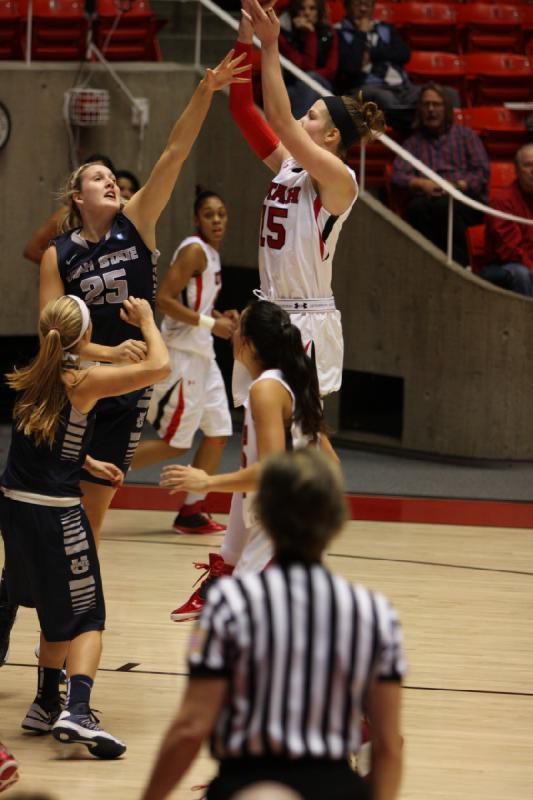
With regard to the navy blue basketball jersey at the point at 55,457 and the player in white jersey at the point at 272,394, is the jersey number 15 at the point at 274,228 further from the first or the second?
the navy blue basketball jersey at the point at 55,457

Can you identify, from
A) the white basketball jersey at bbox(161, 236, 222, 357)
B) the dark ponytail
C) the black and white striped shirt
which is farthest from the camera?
the white basketball jersey at bbox(161, 236, 222, 357)

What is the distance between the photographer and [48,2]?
1034 cm

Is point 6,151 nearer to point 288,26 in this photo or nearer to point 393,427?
point 288,26

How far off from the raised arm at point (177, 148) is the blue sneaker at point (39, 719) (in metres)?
1.67

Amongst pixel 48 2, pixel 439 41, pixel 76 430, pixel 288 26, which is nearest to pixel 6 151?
pixel 48 2

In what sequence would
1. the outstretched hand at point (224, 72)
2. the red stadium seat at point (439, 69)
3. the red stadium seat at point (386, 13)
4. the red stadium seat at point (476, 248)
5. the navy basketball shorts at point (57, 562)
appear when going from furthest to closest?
1. the red stadium seat at point (386, 13)
2. the red stadium seat at point (439, 69)
3. the red stadium seat at point (476, 248)
4. the outstretched hand at point (224, 72)
5. the navy basketball shorts at point (57, 562)

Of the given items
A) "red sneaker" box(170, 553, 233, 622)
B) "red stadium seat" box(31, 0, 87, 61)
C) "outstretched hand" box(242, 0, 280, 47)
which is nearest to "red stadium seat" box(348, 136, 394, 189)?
"red stadium seat" box(31, 0, 87, 61)

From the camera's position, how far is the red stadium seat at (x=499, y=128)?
1098 cm

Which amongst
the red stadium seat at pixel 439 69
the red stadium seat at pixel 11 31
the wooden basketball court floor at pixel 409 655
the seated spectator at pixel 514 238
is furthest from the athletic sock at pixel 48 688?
the red stadium seat at pixel 439 69

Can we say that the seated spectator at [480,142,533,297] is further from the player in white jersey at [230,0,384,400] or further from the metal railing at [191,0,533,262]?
the player in white jersey at [230,0,384,400]

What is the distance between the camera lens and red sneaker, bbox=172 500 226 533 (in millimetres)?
7363

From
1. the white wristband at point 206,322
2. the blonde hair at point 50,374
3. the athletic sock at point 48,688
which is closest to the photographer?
the blonde hair at point 50,374

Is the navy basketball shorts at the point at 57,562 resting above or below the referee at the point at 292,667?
below

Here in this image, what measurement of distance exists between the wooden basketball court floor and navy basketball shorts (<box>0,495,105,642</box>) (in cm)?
42
